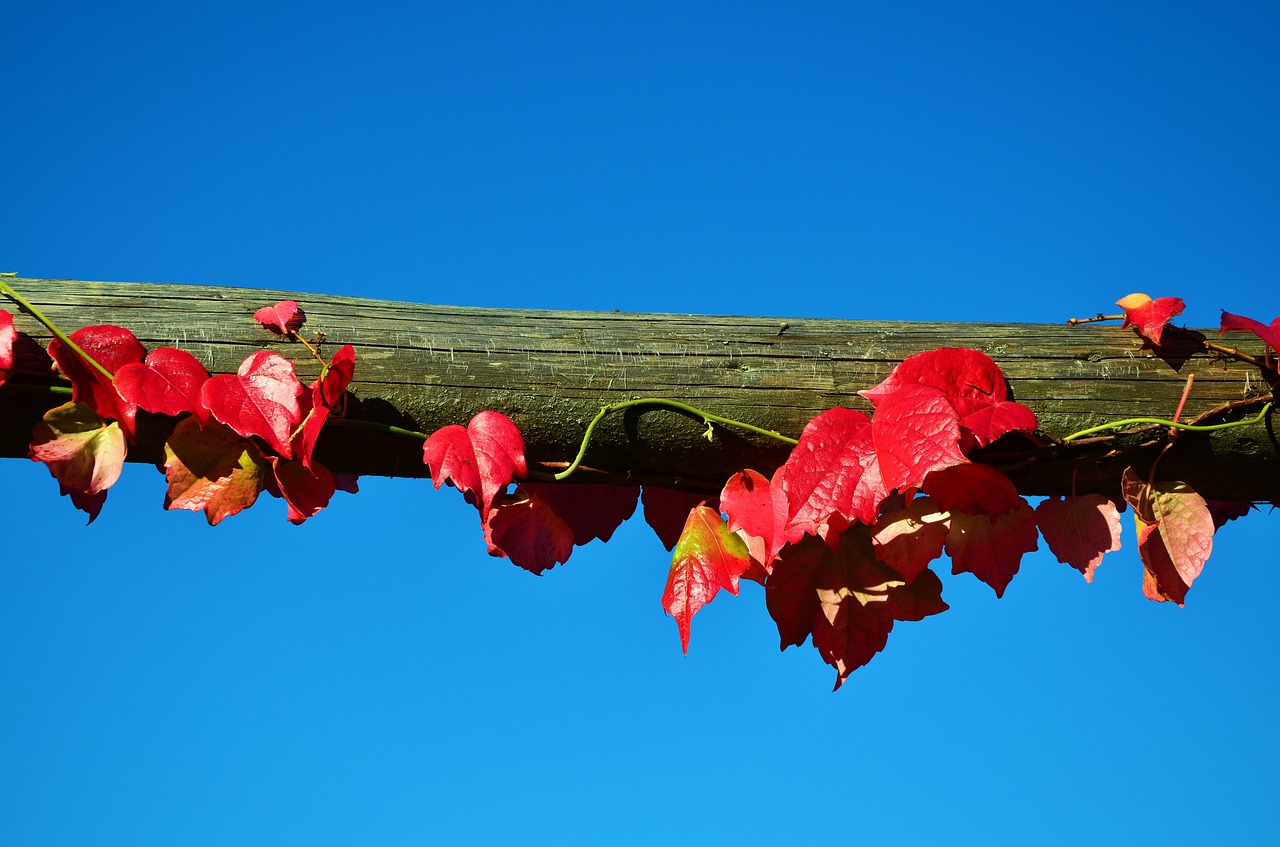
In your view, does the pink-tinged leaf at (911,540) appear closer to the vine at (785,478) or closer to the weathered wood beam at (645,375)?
the vine at (785,478)

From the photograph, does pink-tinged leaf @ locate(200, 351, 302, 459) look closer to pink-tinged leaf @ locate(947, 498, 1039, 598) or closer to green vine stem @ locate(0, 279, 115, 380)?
green vine stem @ locate(0, 279, 115, 380)

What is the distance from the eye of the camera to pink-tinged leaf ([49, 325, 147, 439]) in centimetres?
131

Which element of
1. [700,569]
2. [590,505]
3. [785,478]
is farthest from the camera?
[590,505]

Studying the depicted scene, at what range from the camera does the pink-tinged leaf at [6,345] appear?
129cm

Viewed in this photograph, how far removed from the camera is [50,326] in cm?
132

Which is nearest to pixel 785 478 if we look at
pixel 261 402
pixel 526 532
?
pixel 526 532

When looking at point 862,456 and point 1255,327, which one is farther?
point 1255,327

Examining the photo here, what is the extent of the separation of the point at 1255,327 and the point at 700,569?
0.78m

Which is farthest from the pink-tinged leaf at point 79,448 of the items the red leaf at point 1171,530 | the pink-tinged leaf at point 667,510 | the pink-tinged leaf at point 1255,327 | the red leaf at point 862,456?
the pink-tinged leaf at point 1255,327

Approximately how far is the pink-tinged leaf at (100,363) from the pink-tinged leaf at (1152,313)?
127 centimetres

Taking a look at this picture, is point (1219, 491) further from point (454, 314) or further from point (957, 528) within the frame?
point (454, 314)

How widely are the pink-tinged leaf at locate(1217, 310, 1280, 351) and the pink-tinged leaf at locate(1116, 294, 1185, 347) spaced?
0.23 feet

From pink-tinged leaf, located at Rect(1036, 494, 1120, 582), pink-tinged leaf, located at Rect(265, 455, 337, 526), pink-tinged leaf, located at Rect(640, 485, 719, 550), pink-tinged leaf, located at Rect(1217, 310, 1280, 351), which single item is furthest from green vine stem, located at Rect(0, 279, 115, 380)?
pink-tinged leaf, located at Rect(1217, 310, 1280, 351)

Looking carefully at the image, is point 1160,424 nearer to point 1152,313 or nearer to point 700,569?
point 1152,313
